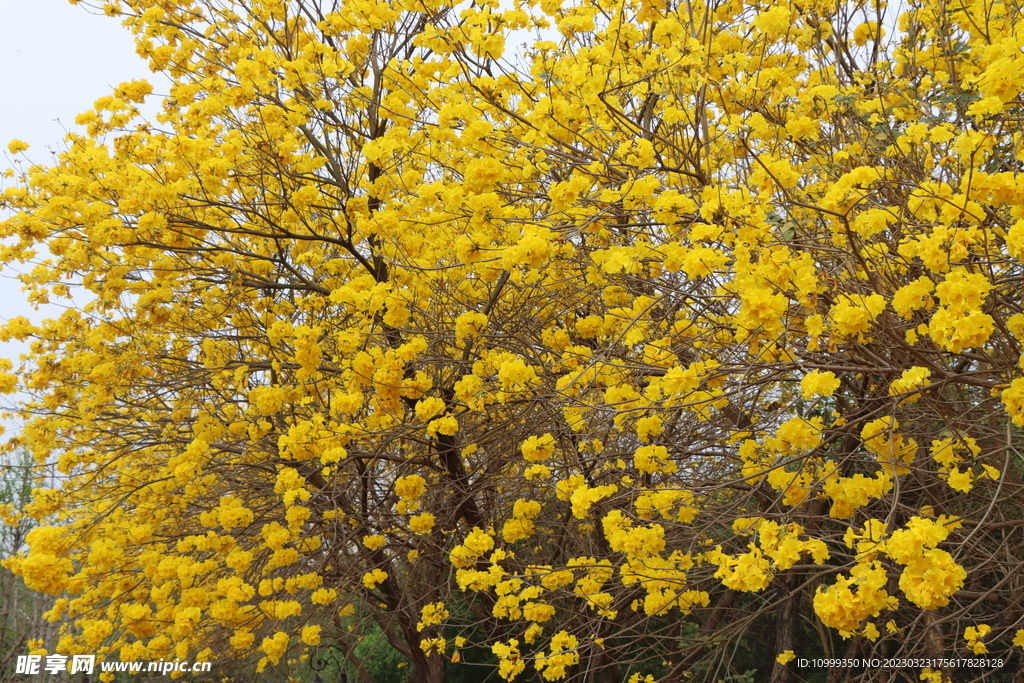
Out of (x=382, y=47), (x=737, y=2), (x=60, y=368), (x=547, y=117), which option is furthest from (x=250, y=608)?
(x=737, y=2)

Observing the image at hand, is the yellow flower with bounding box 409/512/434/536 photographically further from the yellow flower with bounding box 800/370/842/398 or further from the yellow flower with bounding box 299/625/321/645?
the yellow flower with bounding box 800/370/842/398

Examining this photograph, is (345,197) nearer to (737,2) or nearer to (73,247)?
(73,247)

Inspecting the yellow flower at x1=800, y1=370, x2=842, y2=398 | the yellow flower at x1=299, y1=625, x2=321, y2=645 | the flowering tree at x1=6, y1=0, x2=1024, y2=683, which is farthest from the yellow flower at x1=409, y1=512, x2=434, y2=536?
the yellow flower at x1=800, y1=370, x2=842, y2=398

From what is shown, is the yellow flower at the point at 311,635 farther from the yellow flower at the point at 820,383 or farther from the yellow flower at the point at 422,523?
the yellow flower at the point at 820,383

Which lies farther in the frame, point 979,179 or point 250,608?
point 250,608

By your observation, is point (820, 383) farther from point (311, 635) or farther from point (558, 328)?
point (311, 635)

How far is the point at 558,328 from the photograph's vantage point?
4.95 metres

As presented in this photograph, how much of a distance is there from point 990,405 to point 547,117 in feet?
8.37

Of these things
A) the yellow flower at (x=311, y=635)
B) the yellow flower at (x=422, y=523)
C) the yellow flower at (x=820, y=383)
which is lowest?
the yellow flower at (x=311, y=635)

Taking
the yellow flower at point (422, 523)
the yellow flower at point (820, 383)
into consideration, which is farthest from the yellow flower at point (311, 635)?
the yellow flower at point (820, 383)

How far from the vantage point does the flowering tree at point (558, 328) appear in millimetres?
2688

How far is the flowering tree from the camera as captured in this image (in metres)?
2.69

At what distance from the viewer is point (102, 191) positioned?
454cm

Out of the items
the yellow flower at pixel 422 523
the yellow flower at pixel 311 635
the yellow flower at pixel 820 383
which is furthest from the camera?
the yellow flower at pixel 311 635
